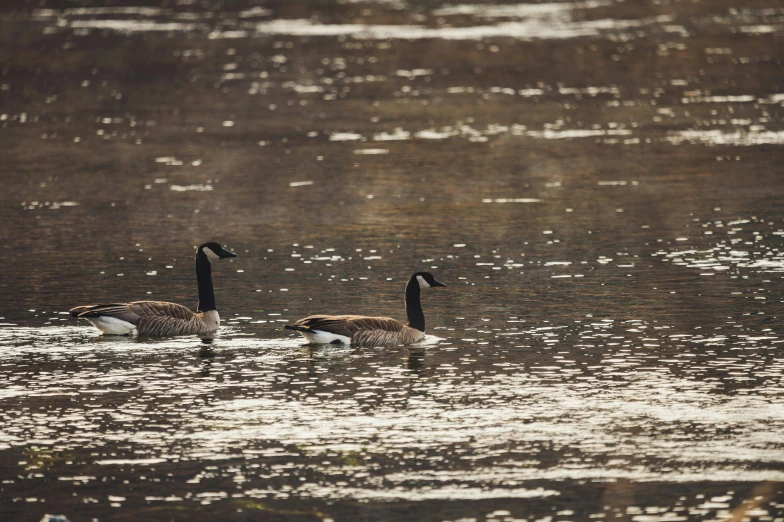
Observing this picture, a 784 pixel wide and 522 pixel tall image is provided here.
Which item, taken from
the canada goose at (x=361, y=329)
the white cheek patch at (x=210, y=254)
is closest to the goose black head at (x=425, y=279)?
the canada goose at (x=361, y=329)

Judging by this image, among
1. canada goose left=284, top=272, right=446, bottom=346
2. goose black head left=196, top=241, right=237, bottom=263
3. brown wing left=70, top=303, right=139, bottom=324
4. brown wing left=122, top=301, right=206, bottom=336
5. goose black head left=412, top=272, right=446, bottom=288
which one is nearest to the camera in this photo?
canada goose left=284, top=272, right=446, bottom=346

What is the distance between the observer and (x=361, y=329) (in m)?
17.0

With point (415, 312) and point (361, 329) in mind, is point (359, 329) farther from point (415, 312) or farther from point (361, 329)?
point (415, 312)

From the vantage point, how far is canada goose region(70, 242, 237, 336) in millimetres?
17453

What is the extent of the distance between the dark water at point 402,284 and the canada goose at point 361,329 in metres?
0.20

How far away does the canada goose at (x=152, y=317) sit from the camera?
1745 cm

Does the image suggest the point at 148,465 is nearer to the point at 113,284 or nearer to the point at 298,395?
the point at 298,395

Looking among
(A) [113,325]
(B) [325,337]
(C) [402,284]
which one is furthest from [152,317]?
(C) [402,284]

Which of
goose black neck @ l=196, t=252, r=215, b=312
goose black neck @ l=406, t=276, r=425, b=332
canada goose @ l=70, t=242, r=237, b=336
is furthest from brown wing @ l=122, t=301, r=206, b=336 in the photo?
goose black neck @ l=406, t=276, r=425, b=332

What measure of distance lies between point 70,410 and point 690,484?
564 cm

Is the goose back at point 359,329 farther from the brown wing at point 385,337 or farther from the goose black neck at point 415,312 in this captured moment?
the goose black neck at point 415,312

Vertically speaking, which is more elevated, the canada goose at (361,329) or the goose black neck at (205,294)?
the goose black neck at (205,294)

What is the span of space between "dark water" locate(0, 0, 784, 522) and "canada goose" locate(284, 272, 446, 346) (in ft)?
0.65

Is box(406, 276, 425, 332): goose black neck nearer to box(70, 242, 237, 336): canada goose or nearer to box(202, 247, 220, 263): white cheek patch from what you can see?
box(70, 242, 237, 336): canada goose
